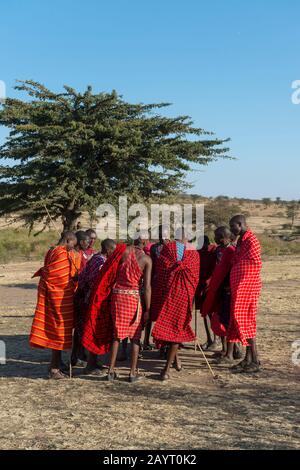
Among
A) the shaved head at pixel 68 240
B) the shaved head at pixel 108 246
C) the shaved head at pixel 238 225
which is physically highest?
the shaved head at pixel 238 225

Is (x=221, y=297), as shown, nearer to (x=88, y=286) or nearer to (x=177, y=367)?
(x=177, y=367)

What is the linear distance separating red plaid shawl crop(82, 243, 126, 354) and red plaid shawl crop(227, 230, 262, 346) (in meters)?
1.49

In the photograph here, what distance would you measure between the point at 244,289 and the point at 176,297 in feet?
2.86

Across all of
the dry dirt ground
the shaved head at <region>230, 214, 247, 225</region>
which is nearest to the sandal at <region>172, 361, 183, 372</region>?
the dry dirt ground

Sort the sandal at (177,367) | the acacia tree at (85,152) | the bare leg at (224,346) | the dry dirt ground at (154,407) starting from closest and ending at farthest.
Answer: the dry dirt ground at (154,407) → the sandal at (177,367) → the bare leg at (224,346) → the acacia tree at (85,152)

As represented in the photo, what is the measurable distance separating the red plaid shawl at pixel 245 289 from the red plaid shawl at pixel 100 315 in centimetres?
149

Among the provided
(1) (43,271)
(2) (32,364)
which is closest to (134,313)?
(1) (43,271)

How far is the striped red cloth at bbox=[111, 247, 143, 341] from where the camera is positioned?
711 cm

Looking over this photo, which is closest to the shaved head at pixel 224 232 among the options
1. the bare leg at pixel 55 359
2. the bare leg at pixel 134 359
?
the bare leg at pixel 134 359

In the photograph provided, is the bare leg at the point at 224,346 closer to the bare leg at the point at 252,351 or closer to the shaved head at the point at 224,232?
the bare leg at the point at 252,351

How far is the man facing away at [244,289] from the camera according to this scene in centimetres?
746

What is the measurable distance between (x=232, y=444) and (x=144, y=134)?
35.4 feet

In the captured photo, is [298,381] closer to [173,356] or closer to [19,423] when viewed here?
[173,356]

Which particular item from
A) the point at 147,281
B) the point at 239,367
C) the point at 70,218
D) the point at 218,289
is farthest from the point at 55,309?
the point at 70,218
